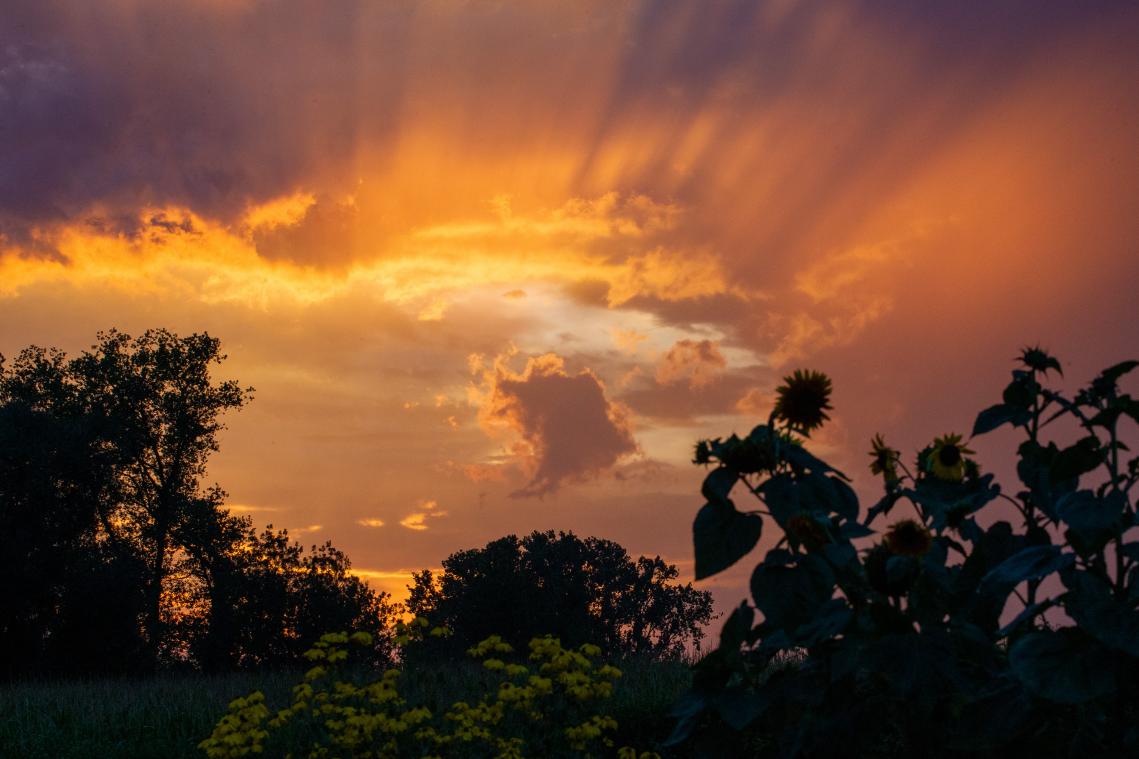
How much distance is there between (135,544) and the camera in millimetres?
27016

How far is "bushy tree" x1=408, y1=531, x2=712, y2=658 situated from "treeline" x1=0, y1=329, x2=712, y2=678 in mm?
43

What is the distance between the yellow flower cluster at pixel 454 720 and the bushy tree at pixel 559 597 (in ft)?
31.7

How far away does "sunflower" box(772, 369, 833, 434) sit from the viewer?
11.0 feet

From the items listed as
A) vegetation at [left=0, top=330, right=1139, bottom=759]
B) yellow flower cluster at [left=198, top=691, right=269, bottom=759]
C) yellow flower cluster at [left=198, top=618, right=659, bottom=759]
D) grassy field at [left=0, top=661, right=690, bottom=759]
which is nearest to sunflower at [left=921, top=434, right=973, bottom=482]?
vegetation at [left=0, top=330, right=1139, bottom=759]

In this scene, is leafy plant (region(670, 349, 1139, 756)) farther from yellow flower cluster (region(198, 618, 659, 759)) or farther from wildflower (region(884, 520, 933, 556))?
yellow flower cluster (region(198, 618, 659, 759))

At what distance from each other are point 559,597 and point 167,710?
34.6ft

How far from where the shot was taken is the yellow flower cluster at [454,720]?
29.6 feet

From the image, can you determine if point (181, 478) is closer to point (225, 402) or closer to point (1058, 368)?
Result: point (225, 402)

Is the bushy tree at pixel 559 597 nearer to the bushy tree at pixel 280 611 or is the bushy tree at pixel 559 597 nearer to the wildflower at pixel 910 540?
the bushy tree at pixel 280 611

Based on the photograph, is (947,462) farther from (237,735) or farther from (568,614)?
(568,614)

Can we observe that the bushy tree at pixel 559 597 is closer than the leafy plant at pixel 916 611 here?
No

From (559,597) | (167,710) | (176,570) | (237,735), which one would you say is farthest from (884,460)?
(176,570)

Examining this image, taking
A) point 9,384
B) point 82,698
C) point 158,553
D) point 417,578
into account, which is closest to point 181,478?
point 158,553

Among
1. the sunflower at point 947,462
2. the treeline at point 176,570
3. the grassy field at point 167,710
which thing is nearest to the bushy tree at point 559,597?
the treeline at point 176,570
